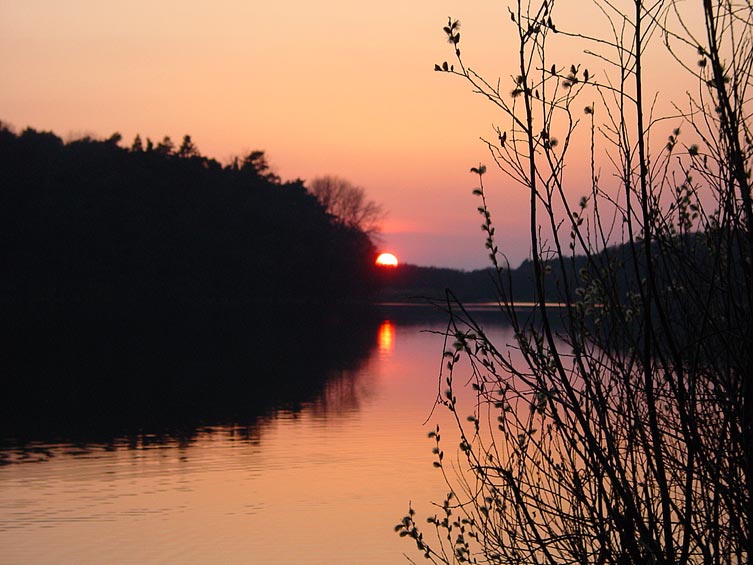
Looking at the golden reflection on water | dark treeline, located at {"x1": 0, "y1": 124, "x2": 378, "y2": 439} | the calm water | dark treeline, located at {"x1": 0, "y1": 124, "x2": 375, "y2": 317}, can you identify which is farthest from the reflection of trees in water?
dark treeline, located at {"x1": 0, "y1": 124, "x2": 375, "y2": 317}

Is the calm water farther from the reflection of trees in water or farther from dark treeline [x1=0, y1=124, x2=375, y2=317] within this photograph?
dark treeline [x1=0, y1=124, x2=375, y2=317]

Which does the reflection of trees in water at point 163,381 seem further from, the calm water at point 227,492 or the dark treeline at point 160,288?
the calm water at point 227,492

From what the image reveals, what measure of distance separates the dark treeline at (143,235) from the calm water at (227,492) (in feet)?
120

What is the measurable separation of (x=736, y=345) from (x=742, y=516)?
60cm

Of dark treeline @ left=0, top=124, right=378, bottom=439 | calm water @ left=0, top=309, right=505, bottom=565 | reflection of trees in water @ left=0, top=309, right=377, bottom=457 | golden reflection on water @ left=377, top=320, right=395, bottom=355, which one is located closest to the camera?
calm water @ left=0, top=309, right=505, bottom=565

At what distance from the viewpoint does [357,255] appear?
8050cm

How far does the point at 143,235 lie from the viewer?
6059 cm

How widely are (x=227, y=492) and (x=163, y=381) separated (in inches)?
475

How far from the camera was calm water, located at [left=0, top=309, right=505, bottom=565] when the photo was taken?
9.59 m

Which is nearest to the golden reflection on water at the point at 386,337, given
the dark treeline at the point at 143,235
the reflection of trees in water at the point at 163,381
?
the reflection of trees in water at the point at 163,381

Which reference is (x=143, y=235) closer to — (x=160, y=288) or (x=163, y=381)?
(x=160, y=288)

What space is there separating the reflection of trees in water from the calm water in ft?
2.30

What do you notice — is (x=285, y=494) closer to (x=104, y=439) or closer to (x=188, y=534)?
(x=188, y=534)

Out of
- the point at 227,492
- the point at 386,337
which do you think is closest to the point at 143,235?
the point at 386,337
